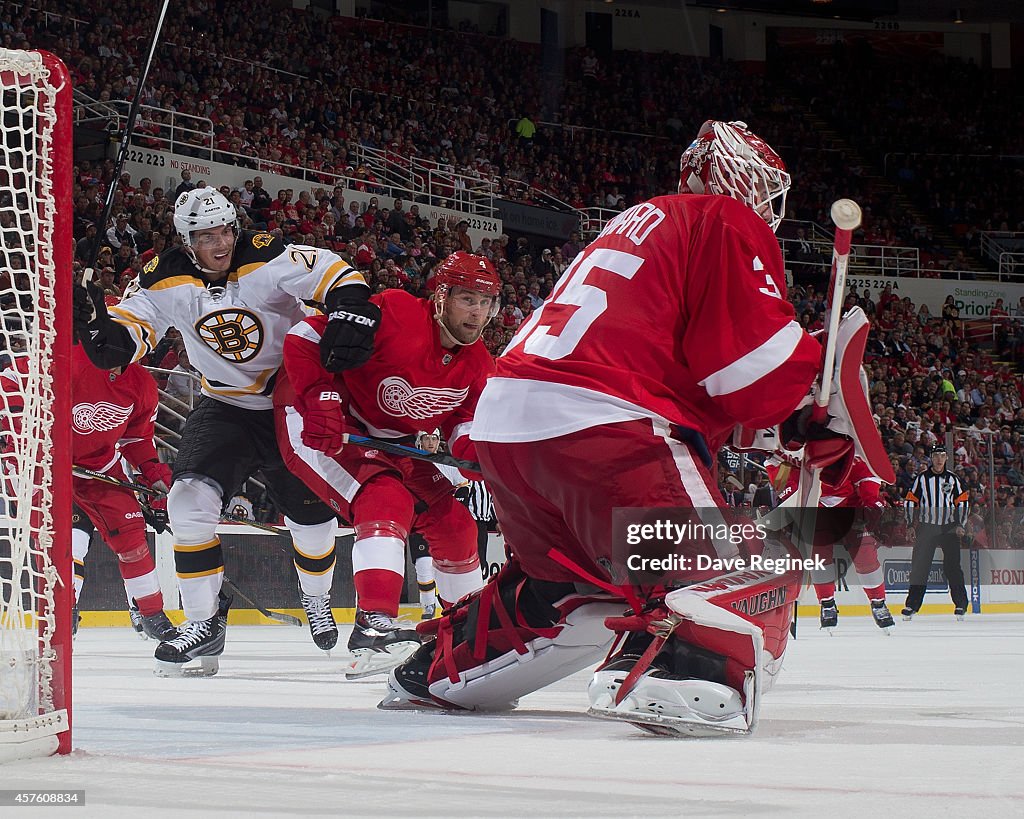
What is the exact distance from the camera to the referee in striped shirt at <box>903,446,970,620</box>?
9.64m

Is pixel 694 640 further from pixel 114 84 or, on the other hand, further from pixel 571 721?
pixel 114 84

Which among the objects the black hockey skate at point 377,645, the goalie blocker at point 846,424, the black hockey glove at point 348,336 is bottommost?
the black hockey skate at point 377,645

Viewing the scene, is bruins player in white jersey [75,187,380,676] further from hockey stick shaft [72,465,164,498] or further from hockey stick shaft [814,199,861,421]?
hockey stick shaft [814,199,861,421]

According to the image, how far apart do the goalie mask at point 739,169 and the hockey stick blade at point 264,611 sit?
5702 millimetres

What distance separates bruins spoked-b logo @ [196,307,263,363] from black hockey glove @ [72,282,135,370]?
289mm

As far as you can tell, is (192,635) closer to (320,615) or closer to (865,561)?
(320,615)

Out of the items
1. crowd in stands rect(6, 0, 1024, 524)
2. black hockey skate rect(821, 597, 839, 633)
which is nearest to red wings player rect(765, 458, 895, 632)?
black hockey skate rect(821, 597, 839, 633)

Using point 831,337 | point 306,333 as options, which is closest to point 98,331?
point 306,333

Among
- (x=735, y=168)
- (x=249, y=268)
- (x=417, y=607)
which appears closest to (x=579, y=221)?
(x=417, y=607)

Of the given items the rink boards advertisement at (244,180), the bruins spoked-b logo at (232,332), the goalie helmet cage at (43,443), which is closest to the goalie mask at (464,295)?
the bruins spoked-b logo at (232,332)

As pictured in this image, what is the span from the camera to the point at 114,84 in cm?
1281

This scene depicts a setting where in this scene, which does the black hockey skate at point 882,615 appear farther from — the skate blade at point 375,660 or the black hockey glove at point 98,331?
the black hockey glove at point 98,331

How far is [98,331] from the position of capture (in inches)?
176

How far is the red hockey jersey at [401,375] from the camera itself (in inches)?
164
